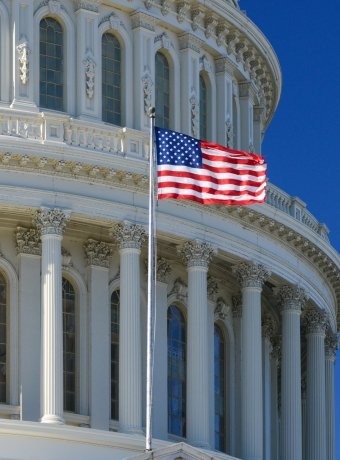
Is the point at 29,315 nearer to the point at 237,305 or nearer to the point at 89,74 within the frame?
the point at 89,74

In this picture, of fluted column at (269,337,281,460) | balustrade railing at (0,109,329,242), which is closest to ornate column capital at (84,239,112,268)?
balustrade railing at (0,109,329,242)

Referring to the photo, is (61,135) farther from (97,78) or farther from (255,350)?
(255,350)

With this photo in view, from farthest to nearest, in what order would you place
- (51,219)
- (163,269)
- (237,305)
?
(237,305)
(163,269)
(51,219)

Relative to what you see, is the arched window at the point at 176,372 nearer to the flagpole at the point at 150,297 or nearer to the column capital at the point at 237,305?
the column capital at the point at 237,305

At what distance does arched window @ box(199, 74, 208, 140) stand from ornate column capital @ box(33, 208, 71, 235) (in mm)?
8439

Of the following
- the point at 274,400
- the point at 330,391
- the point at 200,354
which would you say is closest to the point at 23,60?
the point at 200,354

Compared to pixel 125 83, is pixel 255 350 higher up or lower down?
lower down

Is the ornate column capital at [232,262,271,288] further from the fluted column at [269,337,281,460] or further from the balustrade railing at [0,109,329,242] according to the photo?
the fluted column at [269,337,281,460]

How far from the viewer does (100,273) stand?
77438 mm

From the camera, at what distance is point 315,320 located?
277ft

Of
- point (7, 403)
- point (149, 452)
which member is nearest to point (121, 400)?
point (7, 403)

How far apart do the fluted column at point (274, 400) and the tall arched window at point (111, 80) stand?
10145mm

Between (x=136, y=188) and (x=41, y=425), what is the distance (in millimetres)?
7416

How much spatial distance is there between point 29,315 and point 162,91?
28.4ft
